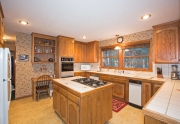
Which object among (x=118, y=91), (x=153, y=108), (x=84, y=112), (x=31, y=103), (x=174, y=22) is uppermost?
(x=174, y=22)

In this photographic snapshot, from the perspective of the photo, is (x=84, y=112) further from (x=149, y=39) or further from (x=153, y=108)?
(x=149, y=39)

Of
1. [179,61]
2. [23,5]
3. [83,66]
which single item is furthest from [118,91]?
[23,5]

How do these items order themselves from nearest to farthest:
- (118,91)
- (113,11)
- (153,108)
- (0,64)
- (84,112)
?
(153,108) < (0,64) < (84,112) < (113,11) < (118,91)

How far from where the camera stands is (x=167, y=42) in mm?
2307

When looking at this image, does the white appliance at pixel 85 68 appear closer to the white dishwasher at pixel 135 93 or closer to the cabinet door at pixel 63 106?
the white dishwasher at pixel 135 93

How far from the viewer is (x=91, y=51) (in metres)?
4.64

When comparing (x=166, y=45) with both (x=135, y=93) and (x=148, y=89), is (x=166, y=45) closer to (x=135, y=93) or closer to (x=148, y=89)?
(x=148, y=89)

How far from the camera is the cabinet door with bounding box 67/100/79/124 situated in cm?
149

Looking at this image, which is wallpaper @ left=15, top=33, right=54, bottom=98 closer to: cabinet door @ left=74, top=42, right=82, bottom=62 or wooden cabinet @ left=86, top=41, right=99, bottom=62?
cabinet door @ left=74, top=42, right=82, bottom=62

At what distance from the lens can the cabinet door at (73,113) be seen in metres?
1.49

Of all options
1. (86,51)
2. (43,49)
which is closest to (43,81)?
(43,49)

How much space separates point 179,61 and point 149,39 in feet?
3.61

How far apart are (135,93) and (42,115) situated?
8.96 ft

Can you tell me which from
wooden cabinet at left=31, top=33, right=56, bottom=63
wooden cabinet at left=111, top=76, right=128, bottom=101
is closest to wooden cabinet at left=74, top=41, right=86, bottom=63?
wooden cabinet at left=31, top=33, right=56, bottom=63
